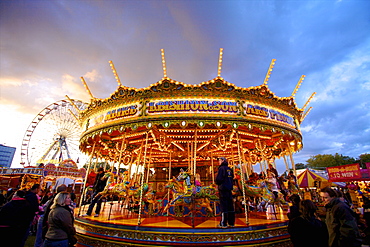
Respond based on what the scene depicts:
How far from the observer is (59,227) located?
2.72 m

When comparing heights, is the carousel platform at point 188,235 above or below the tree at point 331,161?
below

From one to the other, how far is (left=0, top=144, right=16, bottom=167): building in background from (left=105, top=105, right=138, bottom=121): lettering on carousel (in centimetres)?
13112

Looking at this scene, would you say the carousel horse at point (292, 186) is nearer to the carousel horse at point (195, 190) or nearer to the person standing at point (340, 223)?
the carousel horse at point (195, 190)

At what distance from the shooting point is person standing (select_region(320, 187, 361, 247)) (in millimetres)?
2324

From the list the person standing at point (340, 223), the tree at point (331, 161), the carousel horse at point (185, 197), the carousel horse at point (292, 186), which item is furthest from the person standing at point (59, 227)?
the tree at point (331, 161)

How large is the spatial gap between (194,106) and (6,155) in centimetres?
13779

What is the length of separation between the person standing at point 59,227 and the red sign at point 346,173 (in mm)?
19562

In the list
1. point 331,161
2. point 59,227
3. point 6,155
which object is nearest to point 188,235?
point 59,227

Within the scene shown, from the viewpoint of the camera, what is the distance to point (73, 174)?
27.0m

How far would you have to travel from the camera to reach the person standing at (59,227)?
8.75 ft

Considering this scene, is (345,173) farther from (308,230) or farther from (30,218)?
(30,218)

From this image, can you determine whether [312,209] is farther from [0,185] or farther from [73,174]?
[73,174]

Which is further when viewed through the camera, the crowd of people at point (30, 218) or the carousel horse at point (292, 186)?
the carousel horse at point (292, 186)

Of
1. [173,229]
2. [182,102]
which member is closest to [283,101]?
[182,102]
